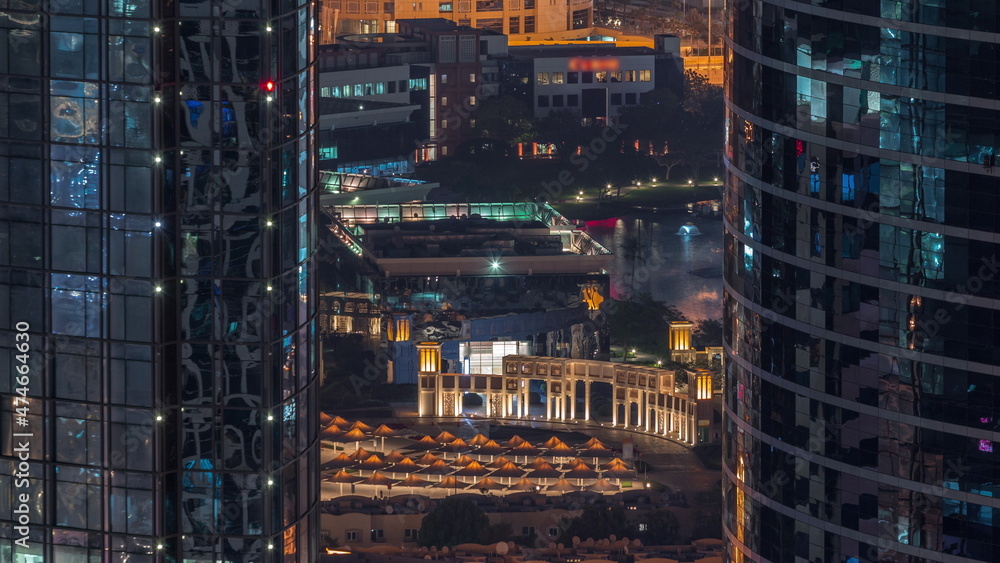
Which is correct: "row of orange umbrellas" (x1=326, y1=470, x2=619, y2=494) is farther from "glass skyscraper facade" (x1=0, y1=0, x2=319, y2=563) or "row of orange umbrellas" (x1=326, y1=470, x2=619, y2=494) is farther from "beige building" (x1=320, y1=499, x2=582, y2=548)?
"glass skyscraper facade" (x1=0, y1=0, x2=319, y2=563)

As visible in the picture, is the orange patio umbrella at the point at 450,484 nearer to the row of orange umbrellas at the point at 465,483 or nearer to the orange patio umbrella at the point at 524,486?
the row of orange umbrellas at the point at 465,483

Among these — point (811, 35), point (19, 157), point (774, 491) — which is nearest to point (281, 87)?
point (19, 157)

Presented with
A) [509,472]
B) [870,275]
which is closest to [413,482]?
[509,472]

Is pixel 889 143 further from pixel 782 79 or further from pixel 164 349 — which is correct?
pixel 164 349

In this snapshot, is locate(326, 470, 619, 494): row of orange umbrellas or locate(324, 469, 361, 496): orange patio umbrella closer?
locate(326, 470, 619, 494): row of orange umbrellas

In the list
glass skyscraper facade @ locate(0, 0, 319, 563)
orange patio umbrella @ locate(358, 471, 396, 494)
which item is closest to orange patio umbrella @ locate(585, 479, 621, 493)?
orange patio umbrella @ locate(358, 471, 396, 494)

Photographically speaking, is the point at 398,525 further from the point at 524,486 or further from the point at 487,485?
the point at 524,486
